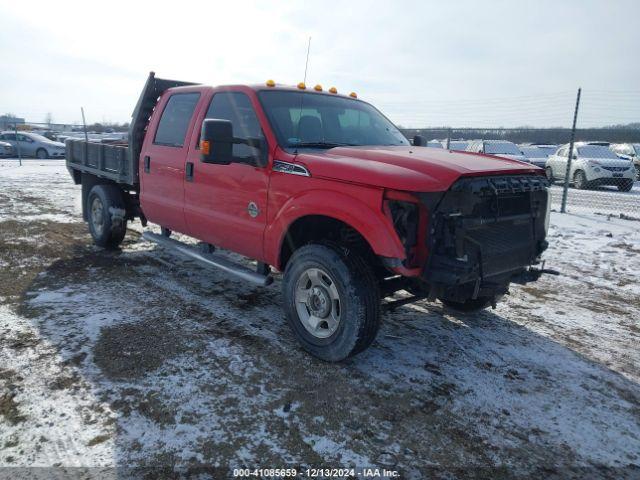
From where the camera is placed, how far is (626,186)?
52.3 feet

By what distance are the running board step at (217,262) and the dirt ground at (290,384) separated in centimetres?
40

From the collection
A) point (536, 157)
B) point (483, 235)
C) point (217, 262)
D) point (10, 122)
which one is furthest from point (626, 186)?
point (10, 122)

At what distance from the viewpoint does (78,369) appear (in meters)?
3.20

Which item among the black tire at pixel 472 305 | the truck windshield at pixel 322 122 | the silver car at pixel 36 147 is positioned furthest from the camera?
the silver car at pixel 36 147

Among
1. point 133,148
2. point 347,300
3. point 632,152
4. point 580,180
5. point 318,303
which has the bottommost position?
point 318,303

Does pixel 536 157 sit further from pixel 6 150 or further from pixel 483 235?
pixel 6 150

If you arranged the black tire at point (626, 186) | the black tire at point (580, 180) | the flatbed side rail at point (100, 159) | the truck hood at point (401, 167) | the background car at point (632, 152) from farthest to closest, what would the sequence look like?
the background car at point (632, 152), the black tire at point (580, 180), the black tire at point (626, 186), the flatbed side rail at point (100, 159), the truck hood at point (401, 167)

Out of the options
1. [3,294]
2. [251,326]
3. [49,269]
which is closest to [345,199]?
[251,326]

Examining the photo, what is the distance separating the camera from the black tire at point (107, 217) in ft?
20.0

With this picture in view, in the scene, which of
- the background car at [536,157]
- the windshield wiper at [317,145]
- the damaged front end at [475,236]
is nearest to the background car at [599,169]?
the background car at [536,157]

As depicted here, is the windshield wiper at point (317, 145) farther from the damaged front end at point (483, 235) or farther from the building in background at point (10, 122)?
the building in background at point (10, 122)

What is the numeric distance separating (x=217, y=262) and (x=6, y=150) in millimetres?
25780

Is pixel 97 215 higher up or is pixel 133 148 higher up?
pixel 133 148

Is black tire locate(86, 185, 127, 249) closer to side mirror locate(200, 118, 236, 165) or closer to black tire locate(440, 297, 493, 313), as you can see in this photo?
side mirror locate(200, 118, 236, 165)
